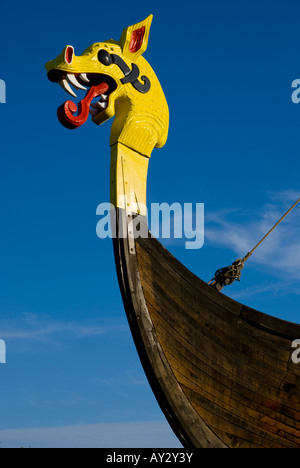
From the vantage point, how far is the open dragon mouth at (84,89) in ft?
22.1

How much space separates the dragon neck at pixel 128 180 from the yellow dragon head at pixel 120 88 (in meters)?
0.12

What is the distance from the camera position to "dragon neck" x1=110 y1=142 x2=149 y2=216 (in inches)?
275

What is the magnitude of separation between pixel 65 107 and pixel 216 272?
2884 millimetres

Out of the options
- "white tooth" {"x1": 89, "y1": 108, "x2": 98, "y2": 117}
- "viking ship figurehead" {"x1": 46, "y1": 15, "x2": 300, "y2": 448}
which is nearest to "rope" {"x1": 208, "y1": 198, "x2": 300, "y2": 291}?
"viking ship figurehead" {"x1": 46, "y1": 15, "x2": 300, "y2": 448}

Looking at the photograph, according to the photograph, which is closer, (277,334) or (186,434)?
(186,434)

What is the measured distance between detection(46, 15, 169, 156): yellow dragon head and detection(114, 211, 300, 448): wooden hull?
42.7 inches

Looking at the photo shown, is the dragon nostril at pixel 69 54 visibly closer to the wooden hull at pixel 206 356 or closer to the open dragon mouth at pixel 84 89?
the open dragon mouth at pixel 84 89

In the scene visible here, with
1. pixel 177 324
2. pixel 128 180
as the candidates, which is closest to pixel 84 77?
pixel 128 180

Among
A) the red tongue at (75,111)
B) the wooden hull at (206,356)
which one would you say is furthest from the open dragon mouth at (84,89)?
the wooden hull at (206,356)

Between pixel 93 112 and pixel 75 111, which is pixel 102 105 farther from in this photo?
pixel 75 111

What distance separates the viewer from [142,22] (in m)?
7.59
